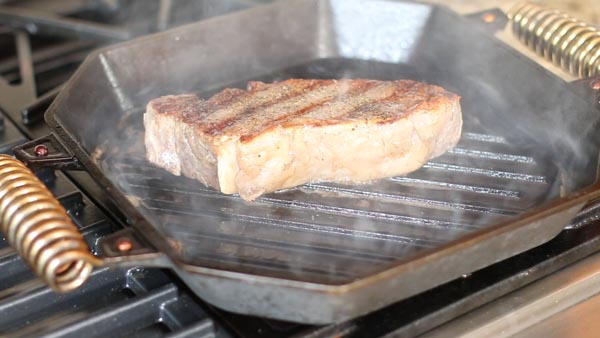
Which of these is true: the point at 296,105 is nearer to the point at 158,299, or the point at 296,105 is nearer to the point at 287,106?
the point at 287,106

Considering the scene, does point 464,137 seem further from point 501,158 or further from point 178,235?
point 178,235

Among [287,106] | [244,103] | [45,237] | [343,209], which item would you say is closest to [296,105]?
[287,106]

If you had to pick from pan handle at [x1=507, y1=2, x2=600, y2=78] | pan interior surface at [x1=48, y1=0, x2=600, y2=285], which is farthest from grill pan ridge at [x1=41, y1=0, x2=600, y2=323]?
pan handle at [x1=507, y1=2, x2=600, y2=78]

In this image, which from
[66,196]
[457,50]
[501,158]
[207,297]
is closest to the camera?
[207,297]

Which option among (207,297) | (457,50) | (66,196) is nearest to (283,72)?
(457,50)

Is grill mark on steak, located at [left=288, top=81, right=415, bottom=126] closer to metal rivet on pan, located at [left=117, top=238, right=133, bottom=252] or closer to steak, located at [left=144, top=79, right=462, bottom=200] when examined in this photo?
steak, located at [left=144, top=79, right=462, bottom=200]

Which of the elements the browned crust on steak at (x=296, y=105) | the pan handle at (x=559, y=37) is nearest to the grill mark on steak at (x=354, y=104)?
the browned crust on steak at (x=296, y=105)

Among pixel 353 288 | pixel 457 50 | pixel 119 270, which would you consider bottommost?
pixel 119 270
